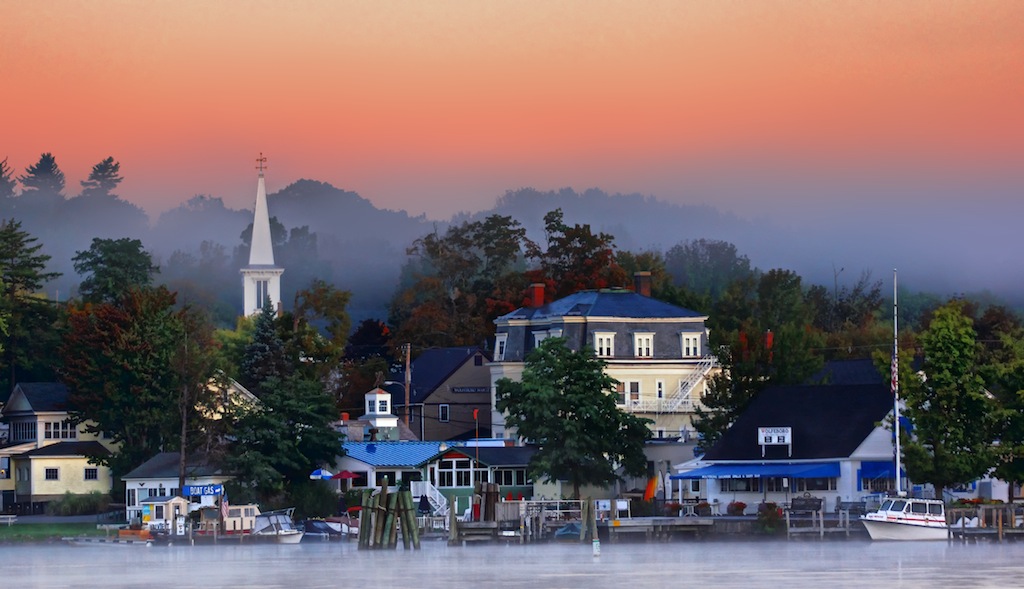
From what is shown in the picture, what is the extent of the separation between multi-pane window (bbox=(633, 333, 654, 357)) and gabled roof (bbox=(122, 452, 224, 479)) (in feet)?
105

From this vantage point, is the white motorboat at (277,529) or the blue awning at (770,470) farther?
the white motorboat at (277,529)

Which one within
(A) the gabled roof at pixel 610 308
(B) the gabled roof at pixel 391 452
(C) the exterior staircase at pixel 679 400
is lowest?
(B) the gabled roof at pixel 391 452

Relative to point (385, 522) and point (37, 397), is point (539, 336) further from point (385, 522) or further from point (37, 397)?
point (385, 522)

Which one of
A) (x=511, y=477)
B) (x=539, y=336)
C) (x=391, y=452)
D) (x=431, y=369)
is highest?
(x=539, y=336)

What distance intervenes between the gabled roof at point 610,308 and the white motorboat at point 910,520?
44.9m

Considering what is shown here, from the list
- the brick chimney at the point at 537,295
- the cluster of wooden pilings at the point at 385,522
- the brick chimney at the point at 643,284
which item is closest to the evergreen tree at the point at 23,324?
the brick chimney at the point at 537,295

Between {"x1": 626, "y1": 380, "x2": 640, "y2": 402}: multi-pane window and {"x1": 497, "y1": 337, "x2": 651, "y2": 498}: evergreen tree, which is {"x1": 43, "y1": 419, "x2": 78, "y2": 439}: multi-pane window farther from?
{"x1": 626, "y1": 380, "x2": 640, "y2": 402}: multi-pane window

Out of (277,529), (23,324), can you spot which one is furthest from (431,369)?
(277,529)

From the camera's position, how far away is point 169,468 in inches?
4552

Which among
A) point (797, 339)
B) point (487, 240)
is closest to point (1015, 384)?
point (797, 339)

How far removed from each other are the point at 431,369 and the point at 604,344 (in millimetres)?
17392

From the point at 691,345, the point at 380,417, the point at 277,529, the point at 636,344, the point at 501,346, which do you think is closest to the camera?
the point at 277,529

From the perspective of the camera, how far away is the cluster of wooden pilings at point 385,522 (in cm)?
9538

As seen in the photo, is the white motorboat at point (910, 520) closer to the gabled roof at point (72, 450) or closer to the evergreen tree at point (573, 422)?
the evergreen tree at point (573, 422)
